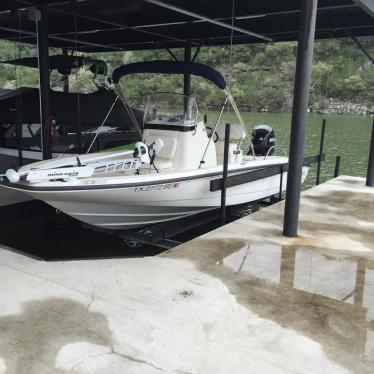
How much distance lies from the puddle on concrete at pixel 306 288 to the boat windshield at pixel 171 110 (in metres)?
2.36

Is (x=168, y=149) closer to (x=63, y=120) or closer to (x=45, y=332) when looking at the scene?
(x=63, y=120)

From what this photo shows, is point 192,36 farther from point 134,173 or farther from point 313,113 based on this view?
point 313,113

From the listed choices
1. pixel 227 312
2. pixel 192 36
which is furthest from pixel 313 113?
pixel 227 312

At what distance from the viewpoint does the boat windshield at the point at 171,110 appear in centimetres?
652

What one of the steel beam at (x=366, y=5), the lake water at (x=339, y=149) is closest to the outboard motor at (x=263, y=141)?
the steel beam at (x=366, y=5)

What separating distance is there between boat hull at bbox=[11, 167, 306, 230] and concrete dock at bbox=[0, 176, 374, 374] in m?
1.18

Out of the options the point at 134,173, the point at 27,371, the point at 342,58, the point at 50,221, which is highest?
the point at 342,58

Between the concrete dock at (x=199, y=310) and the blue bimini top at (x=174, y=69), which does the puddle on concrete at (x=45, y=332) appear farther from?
the blue bimini top at (x=174, y=69)

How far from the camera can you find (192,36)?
10117mm

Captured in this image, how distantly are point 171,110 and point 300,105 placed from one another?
8.02ft

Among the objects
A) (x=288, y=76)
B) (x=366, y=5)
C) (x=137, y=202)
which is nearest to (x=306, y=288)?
(x=137, y=202)

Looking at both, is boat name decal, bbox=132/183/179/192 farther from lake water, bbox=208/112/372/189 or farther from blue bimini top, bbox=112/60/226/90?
lake water, bbox=208/112/372/189

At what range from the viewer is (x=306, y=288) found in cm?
364

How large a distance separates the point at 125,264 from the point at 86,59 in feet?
24.1
